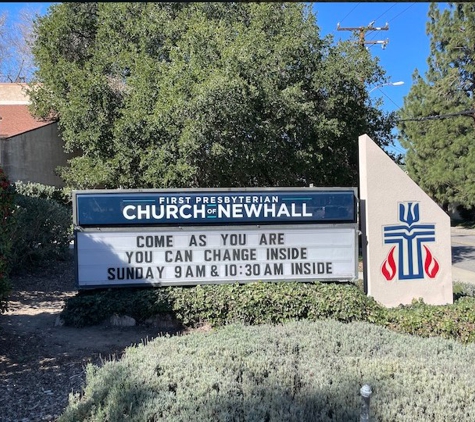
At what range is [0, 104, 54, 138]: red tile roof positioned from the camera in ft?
79.7

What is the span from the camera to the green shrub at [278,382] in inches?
121

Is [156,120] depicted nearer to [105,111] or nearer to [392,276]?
[105,111]

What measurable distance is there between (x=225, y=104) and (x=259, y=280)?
5247mm

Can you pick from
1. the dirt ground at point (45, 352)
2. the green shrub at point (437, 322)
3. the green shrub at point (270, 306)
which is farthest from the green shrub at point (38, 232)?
the green shrub at point (437, 322)

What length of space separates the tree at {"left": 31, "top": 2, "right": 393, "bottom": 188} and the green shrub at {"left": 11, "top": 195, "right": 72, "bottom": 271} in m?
2.64

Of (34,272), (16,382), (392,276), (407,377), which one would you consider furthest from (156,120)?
(407,377)

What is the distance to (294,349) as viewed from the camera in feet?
14.1

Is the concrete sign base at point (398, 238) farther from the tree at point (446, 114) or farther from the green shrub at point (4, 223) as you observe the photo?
the tree at point (446, 114)

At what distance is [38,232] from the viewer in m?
10.7

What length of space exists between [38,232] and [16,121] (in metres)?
18.6

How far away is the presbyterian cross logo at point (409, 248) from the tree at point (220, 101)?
17.2 ft

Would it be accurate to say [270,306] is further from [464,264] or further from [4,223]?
[464,264]

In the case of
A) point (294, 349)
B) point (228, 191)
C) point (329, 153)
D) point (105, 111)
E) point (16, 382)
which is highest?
point (105, 111)

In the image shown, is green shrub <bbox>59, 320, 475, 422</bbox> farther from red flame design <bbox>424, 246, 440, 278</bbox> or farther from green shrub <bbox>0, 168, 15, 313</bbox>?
red flame design <bbox>424, 246, 440, 278</bbox>
